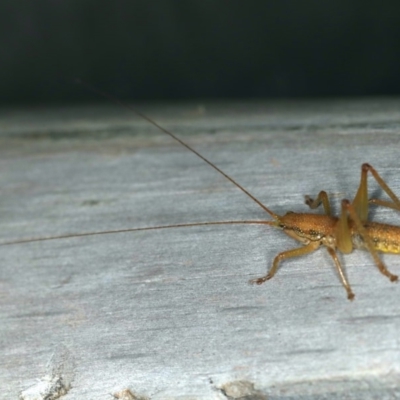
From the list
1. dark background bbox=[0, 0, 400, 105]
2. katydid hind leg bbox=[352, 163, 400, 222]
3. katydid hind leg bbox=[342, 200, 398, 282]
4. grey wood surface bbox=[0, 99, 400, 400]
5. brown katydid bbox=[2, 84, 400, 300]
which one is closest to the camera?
grey wood surface bbox=[0, 99, 400, 400]

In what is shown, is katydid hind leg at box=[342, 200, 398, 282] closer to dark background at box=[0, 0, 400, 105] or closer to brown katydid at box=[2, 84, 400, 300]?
brown katydid at box=[2, 84, 400, 300]

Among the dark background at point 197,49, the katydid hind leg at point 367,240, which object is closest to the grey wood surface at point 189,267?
the katydid hind leg at point 367,240

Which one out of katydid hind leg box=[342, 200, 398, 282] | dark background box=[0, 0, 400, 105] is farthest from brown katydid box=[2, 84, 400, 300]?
dark background box=[0, 0, 400, 105]

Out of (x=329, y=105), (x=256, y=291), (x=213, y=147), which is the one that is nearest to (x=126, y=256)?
(x=256, y=291)

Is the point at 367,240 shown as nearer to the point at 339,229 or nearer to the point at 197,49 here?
the point at 339,229

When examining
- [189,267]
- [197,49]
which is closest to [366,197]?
[189,267]

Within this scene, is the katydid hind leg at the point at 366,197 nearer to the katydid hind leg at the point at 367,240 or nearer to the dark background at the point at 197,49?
the katydid hind leg at the point at 367,240
